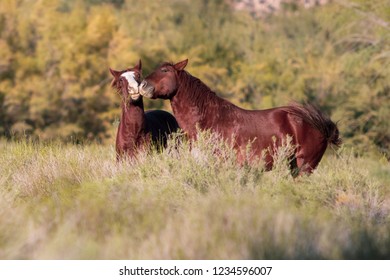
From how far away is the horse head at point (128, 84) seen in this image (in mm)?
11414

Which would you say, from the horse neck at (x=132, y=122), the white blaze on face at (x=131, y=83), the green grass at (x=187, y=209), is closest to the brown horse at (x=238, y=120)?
the white blaze on face at (x=131, y=83)

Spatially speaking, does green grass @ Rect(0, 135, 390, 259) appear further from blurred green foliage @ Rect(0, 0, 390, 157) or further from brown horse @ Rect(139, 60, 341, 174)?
blurred green foliage @ Rect(0, 0, 390, 157)

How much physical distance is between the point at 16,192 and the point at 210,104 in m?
2.90

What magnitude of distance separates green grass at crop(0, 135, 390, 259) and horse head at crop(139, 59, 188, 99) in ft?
2.48

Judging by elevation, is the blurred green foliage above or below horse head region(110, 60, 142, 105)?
below

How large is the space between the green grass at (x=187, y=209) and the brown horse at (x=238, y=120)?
0.48 m

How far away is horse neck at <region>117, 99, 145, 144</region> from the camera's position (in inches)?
465

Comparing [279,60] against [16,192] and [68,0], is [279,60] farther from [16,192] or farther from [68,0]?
[16,192]

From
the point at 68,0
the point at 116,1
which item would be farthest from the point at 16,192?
the point at 116,1

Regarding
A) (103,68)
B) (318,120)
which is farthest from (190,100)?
(103,68)

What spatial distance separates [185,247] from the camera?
7316 millimetres

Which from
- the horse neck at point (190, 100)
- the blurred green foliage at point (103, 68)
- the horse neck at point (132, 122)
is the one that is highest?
the horse neck at point (190, 100)

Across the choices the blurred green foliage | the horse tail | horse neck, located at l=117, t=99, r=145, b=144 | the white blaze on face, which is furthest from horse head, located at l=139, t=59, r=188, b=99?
the blurred green foliage

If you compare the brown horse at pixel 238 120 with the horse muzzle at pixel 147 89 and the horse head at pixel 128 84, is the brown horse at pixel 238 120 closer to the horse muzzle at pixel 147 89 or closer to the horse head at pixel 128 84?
the horse muzzle at pixel 147 89
